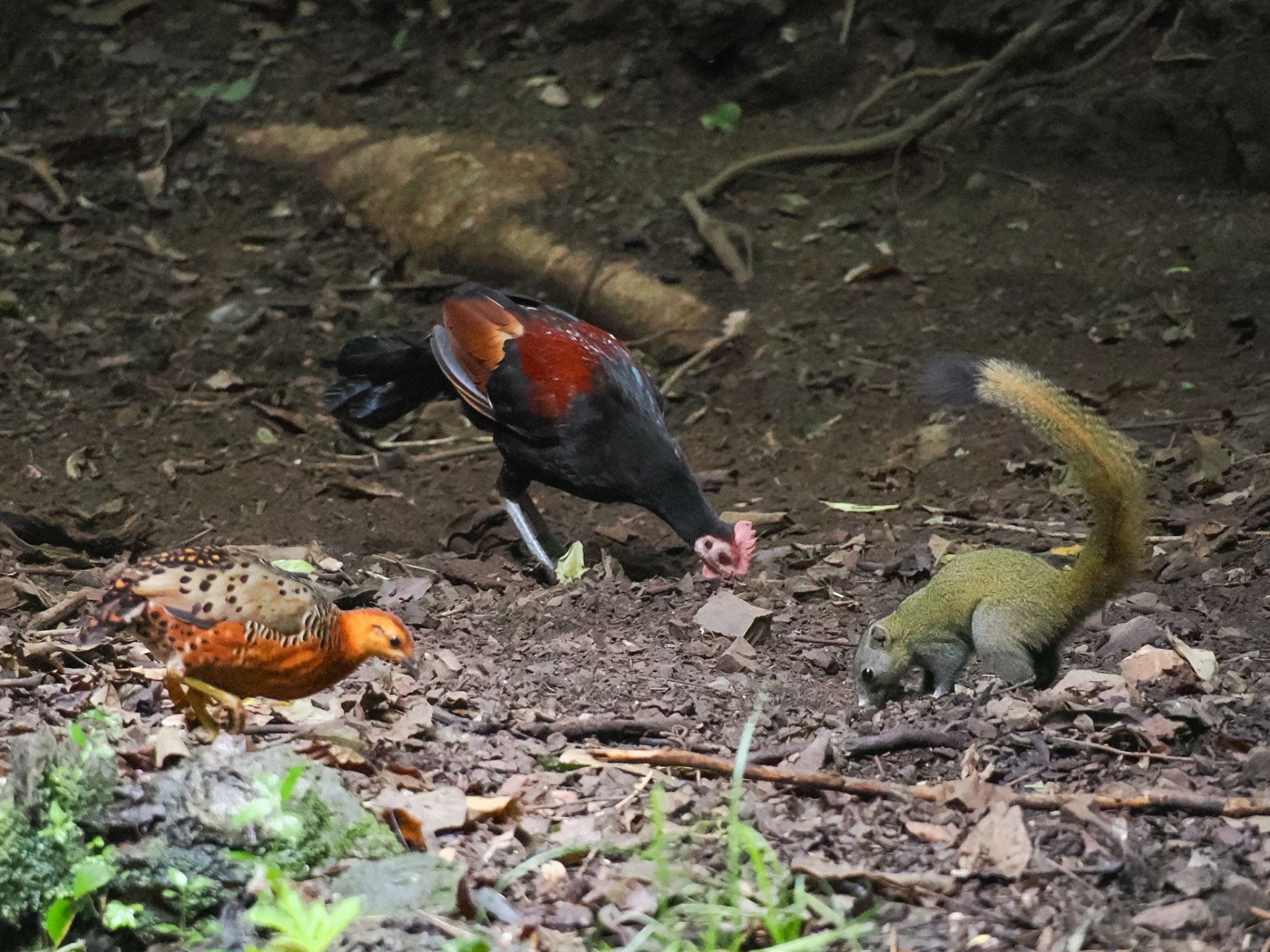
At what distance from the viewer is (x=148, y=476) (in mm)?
6586

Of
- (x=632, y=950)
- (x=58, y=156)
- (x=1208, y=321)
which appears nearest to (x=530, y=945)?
(x=632, y=950)

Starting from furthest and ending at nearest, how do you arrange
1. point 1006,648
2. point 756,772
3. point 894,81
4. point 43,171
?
point 43,171, point 894,81, point 1006,648, point 756,772

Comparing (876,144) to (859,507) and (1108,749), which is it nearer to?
(859,507)

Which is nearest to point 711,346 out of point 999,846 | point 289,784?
point 999,846

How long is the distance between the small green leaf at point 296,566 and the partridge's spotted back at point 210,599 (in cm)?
190

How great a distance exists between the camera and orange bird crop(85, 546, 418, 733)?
2920 millimetres

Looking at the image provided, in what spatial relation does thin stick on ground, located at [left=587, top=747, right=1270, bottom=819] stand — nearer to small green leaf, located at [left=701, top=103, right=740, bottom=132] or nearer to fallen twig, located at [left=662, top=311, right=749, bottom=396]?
fallen twig, located at [left=662, top=311, right=749, bottom=396]

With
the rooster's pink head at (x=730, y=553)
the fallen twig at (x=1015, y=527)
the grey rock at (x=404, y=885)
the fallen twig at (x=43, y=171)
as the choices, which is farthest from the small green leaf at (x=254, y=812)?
the fallen twig at (x=43, y=171)

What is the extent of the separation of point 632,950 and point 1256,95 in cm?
662

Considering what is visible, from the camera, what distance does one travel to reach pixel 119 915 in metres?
2.31

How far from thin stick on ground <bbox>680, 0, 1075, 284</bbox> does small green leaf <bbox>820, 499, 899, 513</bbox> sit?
8.44 ft

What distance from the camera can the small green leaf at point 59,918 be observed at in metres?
2.36

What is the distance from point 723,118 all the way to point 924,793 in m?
6.89

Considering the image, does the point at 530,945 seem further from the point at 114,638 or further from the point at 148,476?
the point at 148,476
